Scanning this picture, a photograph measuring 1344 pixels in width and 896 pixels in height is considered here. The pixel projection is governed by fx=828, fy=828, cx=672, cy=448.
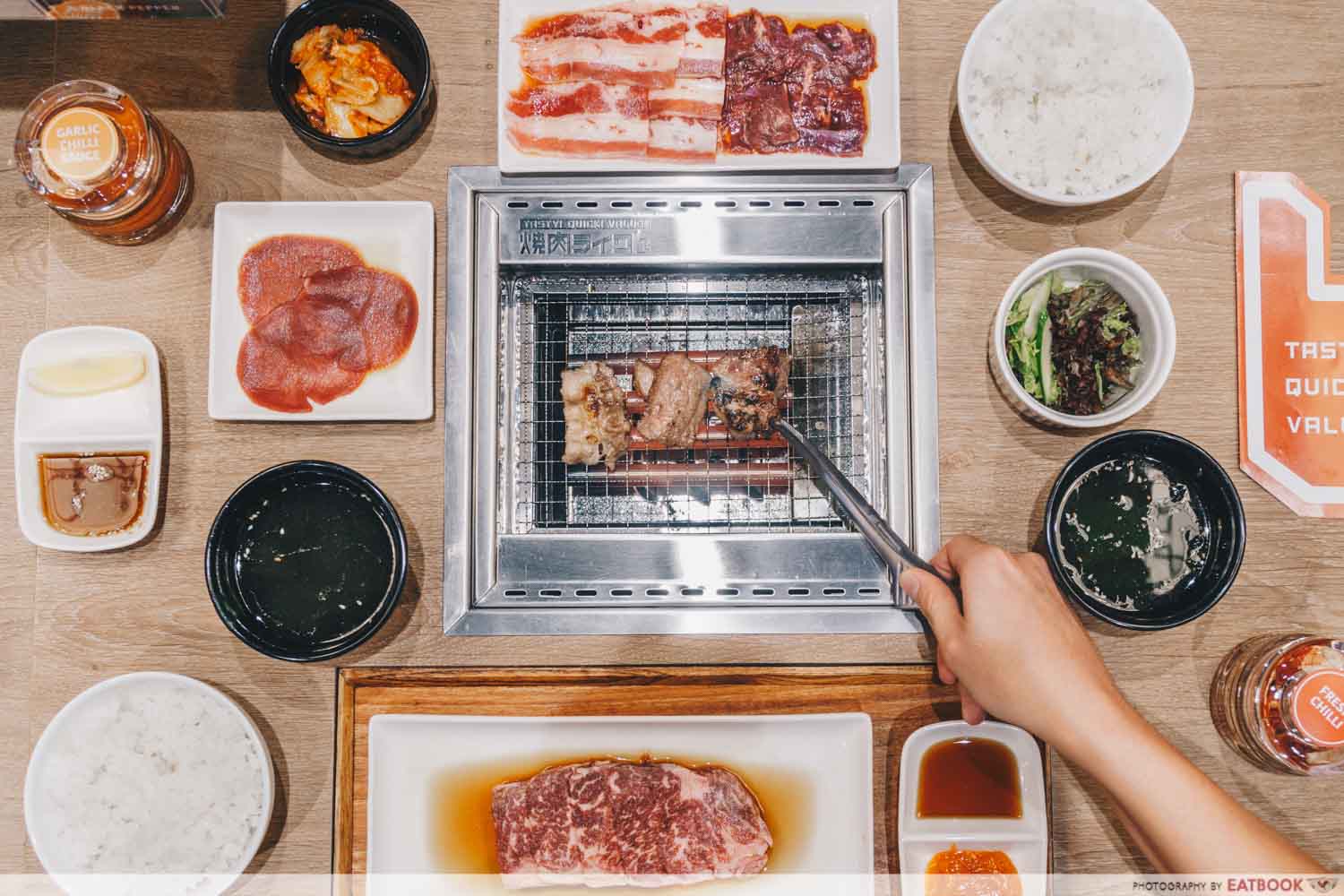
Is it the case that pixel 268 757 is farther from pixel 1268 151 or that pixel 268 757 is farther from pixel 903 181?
pixel 1268 151

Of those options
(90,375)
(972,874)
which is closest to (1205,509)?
(972,874)

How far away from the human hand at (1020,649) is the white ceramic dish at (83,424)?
1878 mm

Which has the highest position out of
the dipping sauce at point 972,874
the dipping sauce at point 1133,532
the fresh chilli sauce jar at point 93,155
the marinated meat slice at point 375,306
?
the fresh chilli sauce jar at point 93,155

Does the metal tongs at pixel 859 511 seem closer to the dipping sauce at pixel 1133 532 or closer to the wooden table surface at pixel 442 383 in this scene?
the wooden table surface at pixel 442 383

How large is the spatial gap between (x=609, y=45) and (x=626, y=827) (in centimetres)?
199

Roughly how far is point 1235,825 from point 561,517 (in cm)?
170

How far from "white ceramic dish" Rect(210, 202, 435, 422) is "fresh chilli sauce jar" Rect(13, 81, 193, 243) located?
0.18m

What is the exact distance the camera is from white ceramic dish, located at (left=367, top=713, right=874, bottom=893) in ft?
6.60

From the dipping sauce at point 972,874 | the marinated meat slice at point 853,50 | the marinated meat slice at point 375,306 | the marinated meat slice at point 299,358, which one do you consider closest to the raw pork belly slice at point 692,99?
the marinated meat slice at point 853,50

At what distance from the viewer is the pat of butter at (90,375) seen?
2.04 meters

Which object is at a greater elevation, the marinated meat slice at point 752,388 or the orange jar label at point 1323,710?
the marinated meat slice at point 752,388

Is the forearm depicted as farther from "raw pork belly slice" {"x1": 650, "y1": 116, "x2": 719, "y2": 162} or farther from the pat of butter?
the pat of butter

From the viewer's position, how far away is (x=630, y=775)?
6.74 ft

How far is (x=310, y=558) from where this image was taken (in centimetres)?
201
